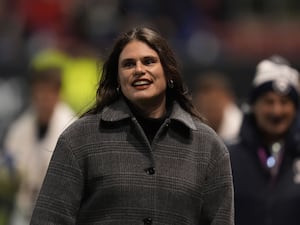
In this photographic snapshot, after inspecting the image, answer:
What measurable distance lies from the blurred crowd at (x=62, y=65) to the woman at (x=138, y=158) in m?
4.12

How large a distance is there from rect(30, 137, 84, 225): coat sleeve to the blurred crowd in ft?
13.8

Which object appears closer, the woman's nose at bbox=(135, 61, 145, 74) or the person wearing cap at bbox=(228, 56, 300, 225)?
the woman's nose at bbox=(135, 61, 145, 74)

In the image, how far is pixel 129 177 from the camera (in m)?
5.93

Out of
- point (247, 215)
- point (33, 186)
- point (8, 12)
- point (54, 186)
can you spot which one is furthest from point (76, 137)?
point (8, 12)

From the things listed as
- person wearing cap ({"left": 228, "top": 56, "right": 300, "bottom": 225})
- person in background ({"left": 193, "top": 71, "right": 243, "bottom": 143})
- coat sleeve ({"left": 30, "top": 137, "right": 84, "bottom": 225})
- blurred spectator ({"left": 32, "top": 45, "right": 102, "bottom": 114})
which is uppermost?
blurred spectator ({"left": 32, "top": 45, "right": 102, "bottom": 114})

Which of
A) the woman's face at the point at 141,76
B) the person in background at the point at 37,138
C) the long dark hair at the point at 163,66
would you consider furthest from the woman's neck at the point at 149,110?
the person in background at the point at 37,138

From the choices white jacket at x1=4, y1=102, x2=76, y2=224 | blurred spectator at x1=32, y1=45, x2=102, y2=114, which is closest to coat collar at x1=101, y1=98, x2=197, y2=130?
white jacket at x1=4, y1=102, x2=76, y2=224

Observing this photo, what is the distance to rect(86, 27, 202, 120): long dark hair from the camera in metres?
6.07

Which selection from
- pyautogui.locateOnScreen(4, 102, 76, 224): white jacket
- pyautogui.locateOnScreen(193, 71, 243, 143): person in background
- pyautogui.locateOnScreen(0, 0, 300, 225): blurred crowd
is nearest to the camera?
pyautogui.locateOnScreen(4, 102, 76, 224): white jacket

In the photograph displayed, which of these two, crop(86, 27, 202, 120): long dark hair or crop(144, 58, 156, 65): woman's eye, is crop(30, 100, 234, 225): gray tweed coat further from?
crop(144, 58, 156, 65): woman's eye

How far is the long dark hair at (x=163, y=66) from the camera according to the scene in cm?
607

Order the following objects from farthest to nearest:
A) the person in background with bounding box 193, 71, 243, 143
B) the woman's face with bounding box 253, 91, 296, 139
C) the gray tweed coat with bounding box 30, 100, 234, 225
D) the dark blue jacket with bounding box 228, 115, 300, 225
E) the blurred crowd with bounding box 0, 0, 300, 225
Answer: the person in background with bounding box 193, 71, 243, 143 < the blurred crowd with bounding box 0, 0, 300, 225 < the woman's face with bounding box 253, 91, 296, 139 < the dark blue jacket with bounding box 228, 115, 300, 225 < the gray tweed coat with bounding box 30, 100, 234, 225

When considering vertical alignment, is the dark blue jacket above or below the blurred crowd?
below

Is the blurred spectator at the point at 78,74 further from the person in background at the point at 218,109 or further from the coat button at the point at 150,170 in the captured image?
the coat button at the point at 150,170
